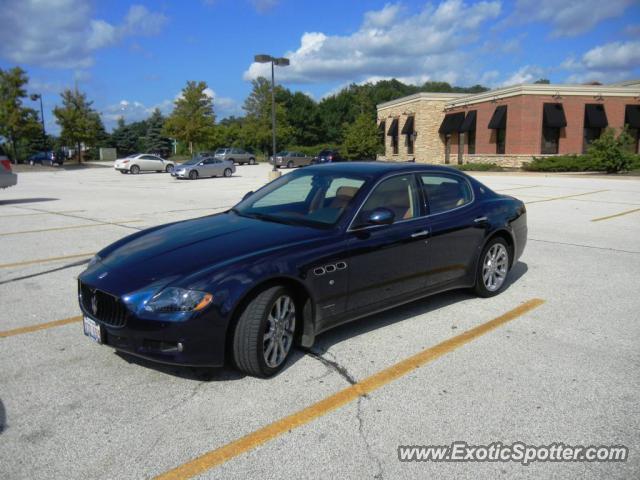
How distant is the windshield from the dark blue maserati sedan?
0.01 meters

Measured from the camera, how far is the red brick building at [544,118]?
125 feet

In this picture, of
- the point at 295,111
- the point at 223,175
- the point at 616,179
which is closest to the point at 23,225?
the point at 223,175

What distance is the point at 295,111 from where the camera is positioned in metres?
86.6

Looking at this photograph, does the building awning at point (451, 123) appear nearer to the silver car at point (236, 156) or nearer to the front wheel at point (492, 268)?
the silver car at point (236, 156)

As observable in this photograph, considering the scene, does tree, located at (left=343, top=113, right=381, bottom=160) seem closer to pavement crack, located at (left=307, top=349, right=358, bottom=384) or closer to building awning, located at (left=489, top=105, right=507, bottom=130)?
building awning, located at (left=489, top=105, right=507, bottom=130)

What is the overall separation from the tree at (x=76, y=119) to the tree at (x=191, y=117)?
783cm

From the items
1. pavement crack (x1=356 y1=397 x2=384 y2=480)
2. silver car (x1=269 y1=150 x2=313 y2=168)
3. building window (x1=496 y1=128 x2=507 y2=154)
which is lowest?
pavement crack (x1=356 y1=397 x2=384 y2=480)

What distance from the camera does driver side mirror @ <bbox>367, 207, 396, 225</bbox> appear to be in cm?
422

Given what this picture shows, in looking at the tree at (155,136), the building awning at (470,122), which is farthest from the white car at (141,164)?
the tree at (155,136)

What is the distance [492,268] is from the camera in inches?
226

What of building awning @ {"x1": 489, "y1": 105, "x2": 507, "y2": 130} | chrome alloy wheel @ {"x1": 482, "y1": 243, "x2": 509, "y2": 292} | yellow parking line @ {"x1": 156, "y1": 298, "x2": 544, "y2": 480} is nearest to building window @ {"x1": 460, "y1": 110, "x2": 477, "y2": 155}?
building awning @ {"x1": 489, "y1": 105, "x2": 507, "y2": 130}

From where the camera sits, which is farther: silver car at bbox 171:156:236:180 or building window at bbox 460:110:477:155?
building window at bbox 460:110:477:155

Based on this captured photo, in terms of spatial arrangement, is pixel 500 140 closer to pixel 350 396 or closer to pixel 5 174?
pixel 5 174

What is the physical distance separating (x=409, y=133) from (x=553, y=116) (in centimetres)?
1459
